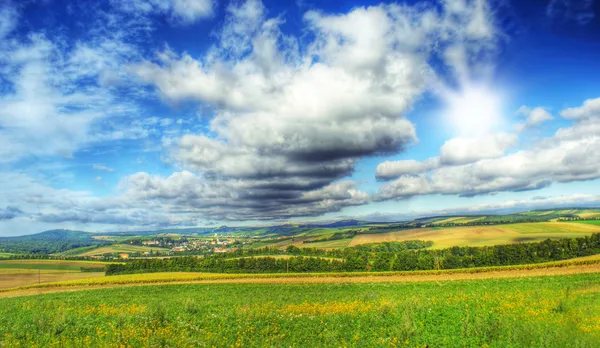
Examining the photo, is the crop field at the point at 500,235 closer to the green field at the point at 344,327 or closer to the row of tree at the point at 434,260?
the row of tree at the point at 434,260

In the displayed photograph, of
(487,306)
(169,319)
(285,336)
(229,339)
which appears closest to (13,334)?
(169,319)

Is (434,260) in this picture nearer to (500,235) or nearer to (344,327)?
(500,235)

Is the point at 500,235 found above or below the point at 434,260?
above

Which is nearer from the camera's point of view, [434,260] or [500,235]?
[434,260]

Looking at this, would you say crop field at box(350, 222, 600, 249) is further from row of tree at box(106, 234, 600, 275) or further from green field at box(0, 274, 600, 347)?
green field at box(0, 274, 600, 347)

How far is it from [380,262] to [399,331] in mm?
72199

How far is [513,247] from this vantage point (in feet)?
275

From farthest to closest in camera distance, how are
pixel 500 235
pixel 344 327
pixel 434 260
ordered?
pixel 500 235 → pixel 434 260 → pixel 344 327

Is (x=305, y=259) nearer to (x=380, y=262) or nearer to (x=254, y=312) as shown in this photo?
(x=380, y=262)

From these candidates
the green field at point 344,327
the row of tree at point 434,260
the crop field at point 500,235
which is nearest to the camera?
the green field at point 344,327

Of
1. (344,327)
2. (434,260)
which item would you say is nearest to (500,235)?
(434,260)

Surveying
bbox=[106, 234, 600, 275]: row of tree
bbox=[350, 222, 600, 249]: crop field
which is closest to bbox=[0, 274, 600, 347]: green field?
bbox=[106, 234, 600, 275]: row of tree

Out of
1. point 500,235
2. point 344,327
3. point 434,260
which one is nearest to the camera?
point 344,327

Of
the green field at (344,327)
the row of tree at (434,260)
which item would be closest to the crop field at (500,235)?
the row of tree at (434,260)
